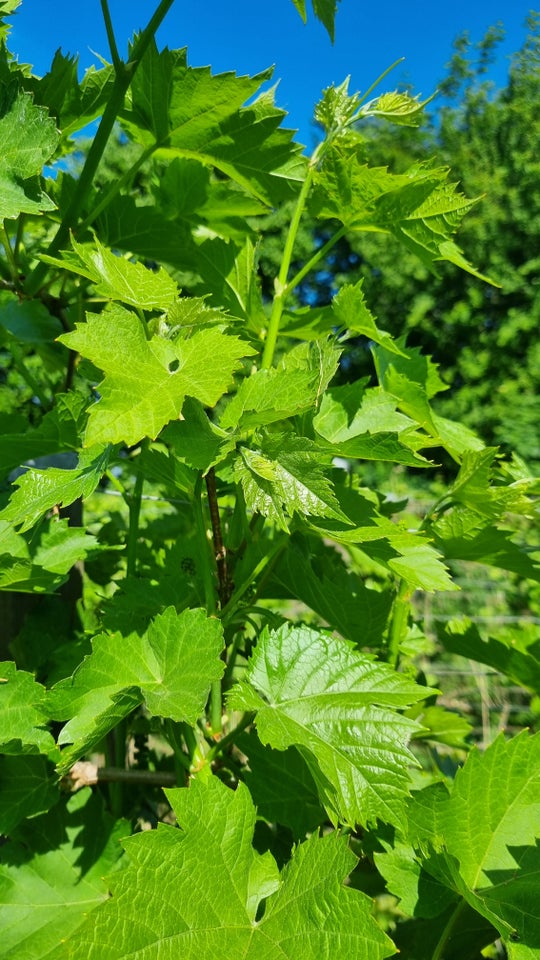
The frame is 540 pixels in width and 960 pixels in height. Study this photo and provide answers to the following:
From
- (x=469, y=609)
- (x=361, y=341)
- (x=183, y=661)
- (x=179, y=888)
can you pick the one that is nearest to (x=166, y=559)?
(x=183, y=661)

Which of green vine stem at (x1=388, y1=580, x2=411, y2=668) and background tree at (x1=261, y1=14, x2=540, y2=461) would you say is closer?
green vine stem at (x1=388, y1=580, x2=411, y2=668)

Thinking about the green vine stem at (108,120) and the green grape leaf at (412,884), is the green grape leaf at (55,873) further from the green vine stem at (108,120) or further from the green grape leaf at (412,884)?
the green vine stem at (108,120)

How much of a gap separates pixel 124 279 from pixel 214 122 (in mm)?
316

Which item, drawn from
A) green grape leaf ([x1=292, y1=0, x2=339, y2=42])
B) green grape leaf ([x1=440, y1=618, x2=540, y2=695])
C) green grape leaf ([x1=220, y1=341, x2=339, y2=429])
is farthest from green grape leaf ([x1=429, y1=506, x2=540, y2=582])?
green grape leaf ([x1=292, y1=0, x2=339, y2=42])

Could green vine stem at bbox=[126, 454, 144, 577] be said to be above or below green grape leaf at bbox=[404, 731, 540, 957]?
above

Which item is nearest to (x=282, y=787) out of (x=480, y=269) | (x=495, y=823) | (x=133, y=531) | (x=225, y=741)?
(x=225, y=741)

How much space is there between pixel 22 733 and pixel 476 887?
16.1 inches

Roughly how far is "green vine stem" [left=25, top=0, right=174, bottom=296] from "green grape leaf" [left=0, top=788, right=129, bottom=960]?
1.83 feet

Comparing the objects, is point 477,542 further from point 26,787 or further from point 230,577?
point 26,787

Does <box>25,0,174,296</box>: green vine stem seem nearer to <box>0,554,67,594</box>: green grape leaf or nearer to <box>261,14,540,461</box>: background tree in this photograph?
<box>0,554,67,594</box>: green grape leaf

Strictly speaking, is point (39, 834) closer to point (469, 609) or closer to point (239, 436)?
point (239, 436)

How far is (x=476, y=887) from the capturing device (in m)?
0.62

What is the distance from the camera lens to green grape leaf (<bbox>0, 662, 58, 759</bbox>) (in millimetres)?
623

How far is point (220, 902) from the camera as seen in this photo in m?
0.52
